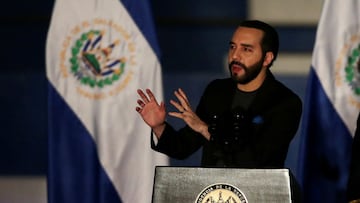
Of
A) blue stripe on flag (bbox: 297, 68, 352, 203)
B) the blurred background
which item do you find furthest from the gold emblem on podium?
the blurred background

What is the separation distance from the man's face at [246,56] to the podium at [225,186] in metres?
0.54

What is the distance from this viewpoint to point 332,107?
11.2ft

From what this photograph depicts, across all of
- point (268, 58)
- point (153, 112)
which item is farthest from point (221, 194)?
point (268, 58)

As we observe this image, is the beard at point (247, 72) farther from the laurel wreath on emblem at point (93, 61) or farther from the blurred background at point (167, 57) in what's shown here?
the blurred background at point (167, 57)

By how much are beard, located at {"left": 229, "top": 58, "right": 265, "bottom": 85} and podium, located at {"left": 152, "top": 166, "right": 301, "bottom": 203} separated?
538 mm

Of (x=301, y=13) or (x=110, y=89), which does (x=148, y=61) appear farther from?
(x=301, y=13)

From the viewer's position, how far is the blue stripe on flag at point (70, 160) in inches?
137

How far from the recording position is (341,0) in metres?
3.43

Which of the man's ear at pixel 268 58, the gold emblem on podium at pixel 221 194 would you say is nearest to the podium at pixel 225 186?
the gold emblem on podium at pixel 221 194

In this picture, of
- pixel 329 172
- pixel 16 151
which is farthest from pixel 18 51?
pixel 329 172

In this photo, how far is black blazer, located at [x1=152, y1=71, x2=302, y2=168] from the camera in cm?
224

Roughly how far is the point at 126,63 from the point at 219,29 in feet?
2.59

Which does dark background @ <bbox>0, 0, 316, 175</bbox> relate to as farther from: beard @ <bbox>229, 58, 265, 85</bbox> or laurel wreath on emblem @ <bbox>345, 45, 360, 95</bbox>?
beard @ <bbox>229, 58, 265, 85</bbox>

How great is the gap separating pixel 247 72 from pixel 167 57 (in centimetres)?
169
